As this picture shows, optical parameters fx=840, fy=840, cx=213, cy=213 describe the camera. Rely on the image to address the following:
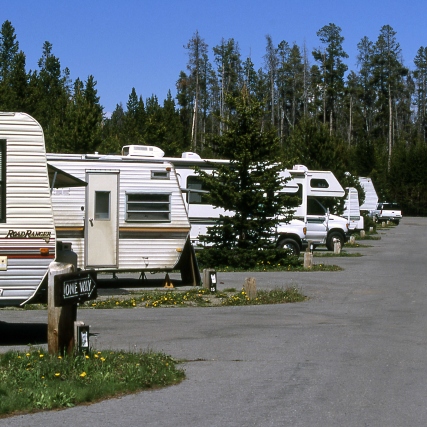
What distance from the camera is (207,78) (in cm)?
9112

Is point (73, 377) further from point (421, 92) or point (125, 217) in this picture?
point (421, 92)

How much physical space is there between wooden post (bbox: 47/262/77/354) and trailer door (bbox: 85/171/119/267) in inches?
384

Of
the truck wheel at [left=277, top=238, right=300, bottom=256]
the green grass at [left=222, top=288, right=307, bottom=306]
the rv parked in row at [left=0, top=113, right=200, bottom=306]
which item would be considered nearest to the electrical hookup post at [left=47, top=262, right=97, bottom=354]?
the green grass at [left=222, top=288, right=307, bottom=306]

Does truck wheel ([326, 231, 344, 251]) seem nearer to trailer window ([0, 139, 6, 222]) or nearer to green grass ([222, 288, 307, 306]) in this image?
green grass ([222, 288, 307, 306])

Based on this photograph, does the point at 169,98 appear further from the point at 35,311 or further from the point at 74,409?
the point at 74,409

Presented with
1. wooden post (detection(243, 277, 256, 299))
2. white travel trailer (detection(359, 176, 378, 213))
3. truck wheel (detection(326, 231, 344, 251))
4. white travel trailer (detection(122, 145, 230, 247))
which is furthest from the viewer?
white travel trailer (detection(359, 176, 378, 213))

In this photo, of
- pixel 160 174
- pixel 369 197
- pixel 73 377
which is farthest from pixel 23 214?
pixel 369 197

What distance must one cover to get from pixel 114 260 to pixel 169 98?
39598 millimetres

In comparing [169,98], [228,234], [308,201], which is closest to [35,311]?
[228,234]

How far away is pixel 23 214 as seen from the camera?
36.5ft

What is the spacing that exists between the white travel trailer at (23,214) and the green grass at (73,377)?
1.73 meters

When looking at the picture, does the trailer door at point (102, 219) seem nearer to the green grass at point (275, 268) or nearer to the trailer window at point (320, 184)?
the green grass at point (275, 268)

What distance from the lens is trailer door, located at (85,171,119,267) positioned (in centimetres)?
1892

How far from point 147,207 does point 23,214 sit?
28.0ft
